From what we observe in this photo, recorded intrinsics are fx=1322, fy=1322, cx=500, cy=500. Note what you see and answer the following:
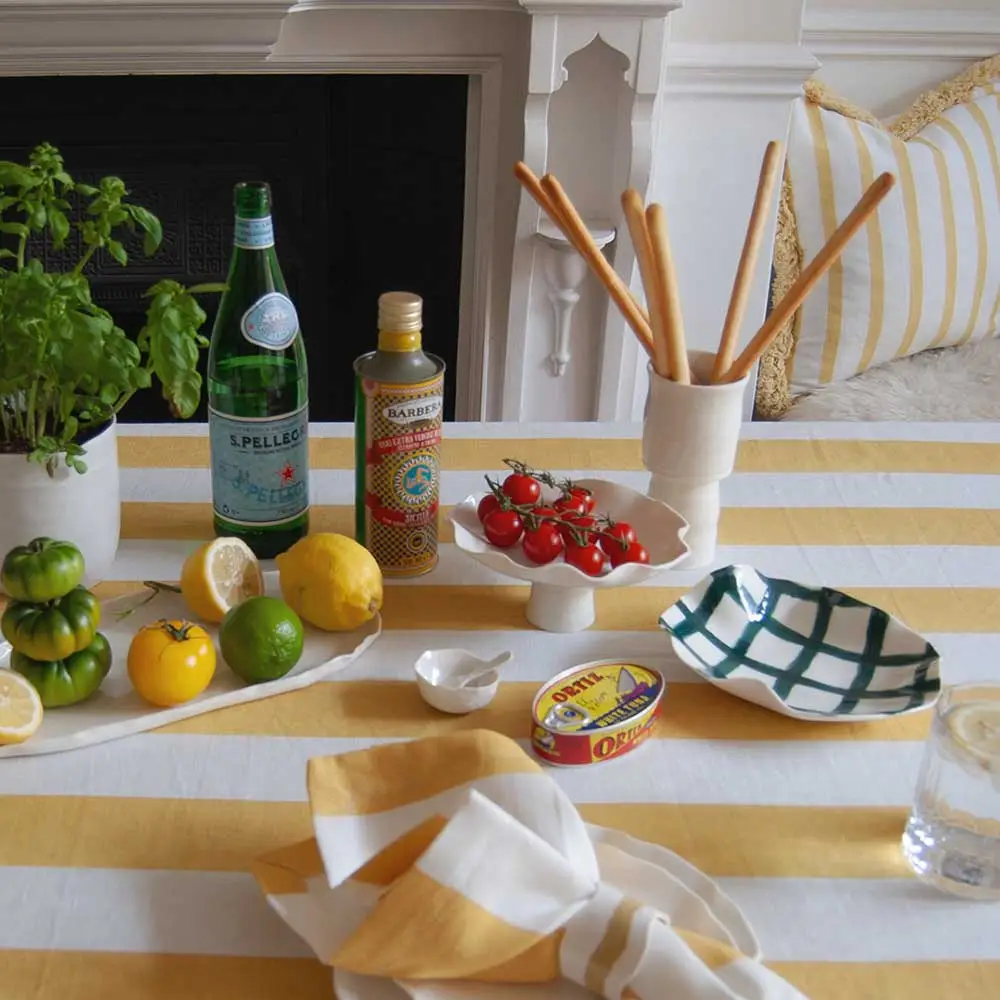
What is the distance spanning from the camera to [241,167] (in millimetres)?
2137

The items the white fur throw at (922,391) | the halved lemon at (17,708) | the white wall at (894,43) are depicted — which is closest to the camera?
the halved lemon at (17,708)

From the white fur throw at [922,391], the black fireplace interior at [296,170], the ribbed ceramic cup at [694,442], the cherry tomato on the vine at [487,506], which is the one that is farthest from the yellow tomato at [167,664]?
the white fur throw at [922,391]

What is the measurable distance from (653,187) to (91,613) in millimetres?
1392

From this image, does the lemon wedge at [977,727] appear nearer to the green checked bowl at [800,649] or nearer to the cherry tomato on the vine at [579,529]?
the green checked bowl at [800,649]

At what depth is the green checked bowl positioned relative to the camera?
2.90ft

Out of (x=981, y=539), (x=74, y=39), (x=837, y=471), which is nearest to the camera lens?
(x=981, y=539)

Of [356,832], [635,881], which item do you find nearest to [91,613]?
[356,832]

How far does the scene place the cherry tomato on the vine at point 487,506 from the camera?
96cm

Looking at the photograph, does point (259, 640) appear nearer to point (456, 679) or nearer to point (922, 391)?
point (456, 679)

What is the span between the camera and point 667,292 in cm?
96

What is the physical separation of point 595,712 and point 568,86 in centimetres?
134

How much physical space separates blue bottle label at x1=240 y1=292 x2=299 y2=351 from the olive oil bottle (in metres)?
0.07

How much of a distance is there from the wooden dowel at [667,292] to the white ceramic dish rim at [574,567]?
10cm

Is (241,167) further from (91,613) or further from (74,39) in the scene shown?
(91,613)
